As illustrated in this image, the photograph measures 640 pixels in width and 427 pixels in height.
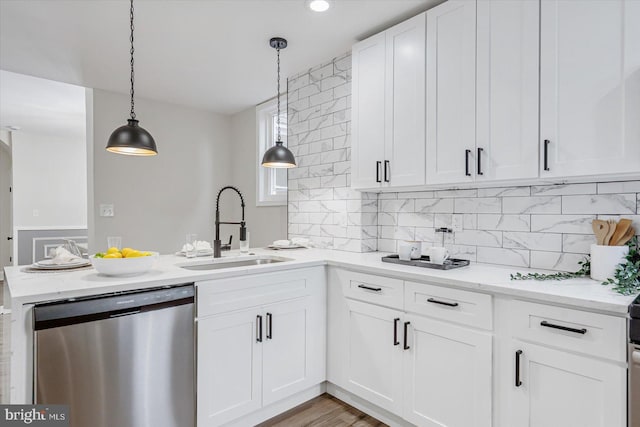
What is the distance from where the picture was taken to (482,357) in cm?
164

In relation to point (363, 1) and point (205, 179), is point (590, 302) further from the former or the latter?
point (205, 179)

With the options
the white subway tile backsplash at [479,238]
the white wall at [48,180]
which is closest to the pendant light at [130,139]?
the white subway tile backsplash at [479,238]

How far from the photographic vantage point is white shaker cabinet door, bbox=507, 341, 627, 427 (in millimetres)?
1291

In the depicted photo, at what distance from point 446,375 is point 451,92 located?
159cm

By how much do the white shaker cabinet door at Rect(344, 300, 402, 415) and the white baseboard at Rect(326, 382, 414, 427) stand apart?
0.25ft

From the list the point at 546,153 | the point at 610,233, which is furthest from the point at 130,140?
the point at 610,233

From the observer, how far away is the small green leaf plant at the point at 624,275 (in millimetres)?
1419

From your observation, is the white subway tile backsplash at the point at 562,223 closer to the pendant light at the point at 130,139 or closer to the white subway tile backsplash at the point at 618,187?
the white subway tile backsplash at the point at 618,187

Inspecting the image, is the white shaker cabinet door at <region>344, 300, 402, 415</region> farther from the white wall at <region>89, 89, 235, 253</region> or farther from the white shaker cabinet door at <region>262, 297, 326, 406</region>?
the white wall at <region>89, 89, 235, 253</region>

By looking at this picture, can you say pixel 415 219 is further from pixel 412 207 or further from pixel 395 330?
pixel 395 330

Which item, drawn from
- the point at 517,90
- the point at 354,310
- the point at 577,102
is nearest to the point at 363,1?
the point at 517,90

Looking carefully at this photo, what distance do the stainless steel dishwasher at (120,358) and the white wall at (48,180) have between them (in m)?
6.47

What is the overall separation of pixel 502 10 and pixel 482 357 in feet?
5.86

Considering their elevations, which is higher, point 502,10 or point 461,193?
point 502,10
